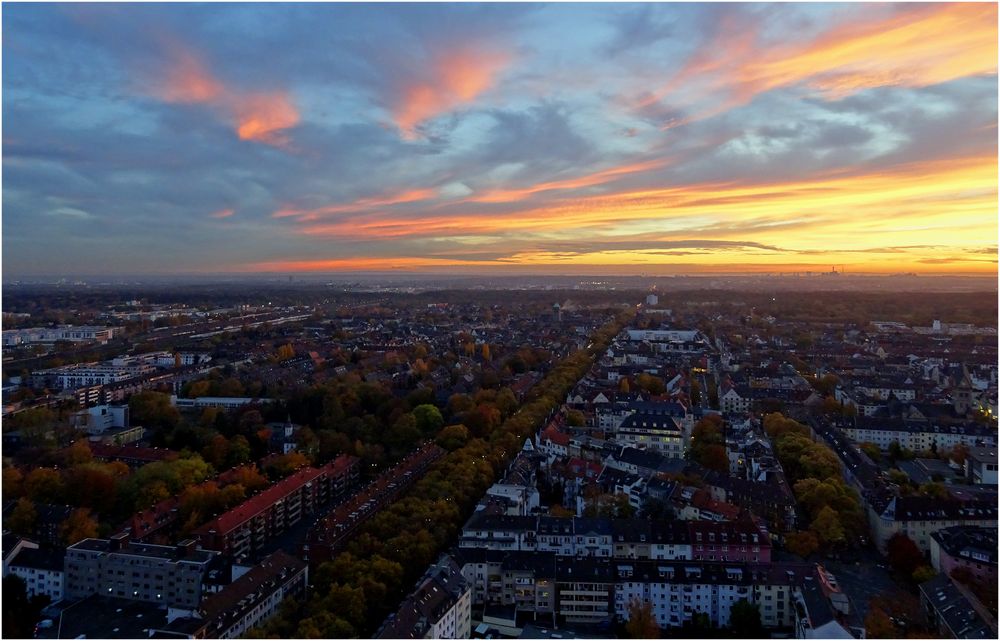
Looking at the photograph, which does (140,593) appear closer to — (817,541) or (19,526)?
(19,526)

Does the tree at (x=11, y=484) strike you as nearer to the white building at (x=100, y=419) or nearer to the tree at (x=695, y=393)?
the white building at (x=100, y=419)

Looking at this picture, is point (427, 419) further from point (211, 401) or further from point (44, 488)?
point (211, 401)

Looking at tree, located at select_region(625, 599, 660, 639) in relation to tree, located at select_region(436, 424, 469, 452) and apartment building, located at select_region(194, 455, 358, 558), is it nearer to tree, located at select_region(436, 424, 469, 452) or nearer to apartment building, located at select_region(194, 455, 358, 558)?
apartment building, located at select_region(194, 455, 358, 558)

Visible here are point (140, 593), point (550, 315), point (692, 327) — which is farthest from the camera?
point (550, 315)

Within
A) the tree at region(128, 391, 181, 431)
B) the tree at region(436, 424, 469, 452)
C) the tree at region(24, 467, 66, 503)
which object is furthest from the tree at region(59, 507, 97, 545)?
the tree at region(128, 391, 181, 431)

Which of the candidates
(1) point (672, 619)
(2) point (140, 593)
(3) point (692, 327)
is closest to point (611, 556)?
(1) point (672, 619)

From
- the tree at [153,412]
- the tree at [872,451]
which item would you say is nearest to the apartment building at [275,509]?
the tree at [153,412]

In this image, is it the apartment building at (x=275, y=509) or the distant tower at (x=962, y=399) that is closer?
the apartment building at (x=275, y=509)
